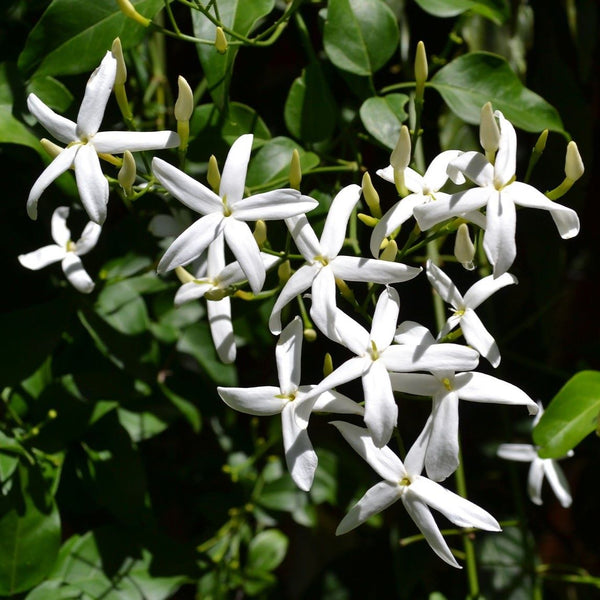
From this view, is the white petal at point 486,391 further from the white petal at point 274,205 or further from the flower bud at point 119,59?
the flower bud at point 119,59

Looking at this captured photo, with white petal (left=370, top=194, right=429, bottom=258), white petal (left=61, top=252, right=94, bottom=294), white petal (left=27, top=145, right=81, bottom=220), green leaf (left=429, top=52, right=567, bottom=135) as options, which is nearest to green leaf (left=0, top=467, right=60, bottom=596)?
white petal (left=61, top=252, right=94, bottom=294)

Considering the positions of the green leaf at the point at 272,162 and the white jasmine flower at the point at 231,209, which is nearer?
the white jasmine flower at the point at 231,209

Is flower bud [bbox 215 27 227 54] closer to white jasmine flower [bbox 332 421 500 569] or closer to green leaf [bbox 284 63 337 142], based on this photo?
green leaf [bbox 284 63 337 142]

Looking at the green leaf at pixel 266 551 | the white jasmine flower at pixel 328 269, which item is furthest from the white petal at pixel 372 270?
the green leaf at pixel 266 551

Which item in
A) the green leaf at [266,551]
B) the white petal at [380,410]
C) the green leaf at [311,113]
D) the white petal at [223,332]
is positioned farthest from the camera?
the green leaf at [266,551]

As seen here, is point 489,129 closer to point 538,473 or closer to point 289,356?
point 289,356

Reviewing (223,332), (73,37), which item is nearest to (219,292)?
(223,332)
